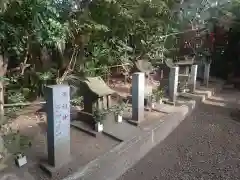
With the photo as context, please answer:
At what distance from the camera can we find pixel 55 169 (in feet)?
9.21

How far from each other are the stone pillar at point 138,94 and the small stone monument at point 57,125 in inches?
64.0

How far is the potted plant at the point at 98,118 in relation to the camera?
12.5 feet

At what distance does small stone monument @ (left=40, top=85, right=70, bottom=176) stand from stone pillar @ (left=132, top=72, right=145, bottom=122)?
162 cm

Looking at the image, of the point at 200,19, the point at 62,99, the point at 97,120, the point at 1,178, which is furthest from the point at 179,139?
the point at 200,19

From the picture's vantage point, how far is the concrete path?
333 centimetres

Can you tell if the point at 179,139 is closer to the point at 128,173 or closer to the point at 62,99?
the point at 128,173

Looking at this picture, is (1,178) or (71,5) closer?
(1,178)

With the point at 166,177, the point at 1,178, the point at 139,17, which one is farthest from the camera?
the point at 139,17

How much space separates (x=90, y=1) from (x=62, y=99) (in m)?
3.31

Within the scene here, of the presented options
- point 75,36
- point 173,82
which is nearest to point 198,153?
point 173,82

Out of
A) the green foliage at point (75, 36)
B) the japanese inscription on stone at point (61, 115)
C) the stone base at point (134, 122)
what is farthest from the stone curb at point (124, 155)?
the green foliage at point (75, 36)

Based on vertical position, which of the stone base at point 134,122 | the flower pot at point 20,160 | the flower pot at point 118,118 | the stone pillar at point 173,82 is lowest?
the flower pot at point 20,160

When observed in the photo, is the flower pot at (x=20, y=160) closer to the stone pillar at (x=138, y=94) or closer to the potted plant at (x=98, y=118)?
the potted plant at (x=98, y=118)

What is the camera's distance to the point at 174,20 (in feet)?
28.6
